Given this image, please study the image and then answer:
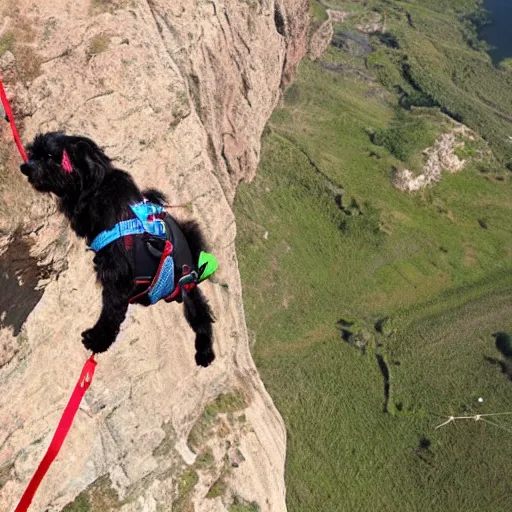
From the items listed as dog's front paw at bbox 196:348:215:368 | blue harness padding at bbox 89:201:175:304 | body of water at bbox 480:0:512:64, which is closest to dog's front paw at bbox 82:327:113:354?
blue harness padding at bbox 89:201:175:304

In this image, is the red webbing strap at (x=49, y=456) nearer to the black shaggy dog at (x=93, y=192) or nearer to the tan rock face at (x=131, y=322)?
the black shaggy dog at (x=93, y=192)

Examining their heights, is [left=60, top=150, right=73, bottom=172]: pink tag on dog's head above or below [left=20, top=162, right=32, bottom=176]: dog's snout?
above

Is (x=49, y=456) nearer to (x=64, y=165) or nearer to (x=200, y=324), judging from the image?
(x=200, y=324)

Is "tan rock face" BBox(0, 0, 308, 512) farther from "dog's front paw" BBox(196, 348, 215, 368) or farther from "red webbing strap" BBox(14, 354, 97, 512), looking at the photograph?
"dog's front paw" BBox(196, 348, 215, 368)

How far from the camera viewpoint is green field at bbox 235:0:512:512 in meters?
20.8

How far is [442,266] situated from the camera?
29.5m

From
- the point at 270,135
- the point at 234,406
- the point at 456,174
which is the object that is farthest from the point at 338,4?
the point at 234,406

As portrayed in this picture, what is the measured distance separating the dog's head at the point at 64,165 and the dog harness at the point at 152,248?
0.46 metres

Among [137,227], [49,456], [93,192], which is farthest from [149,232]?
[49,456]

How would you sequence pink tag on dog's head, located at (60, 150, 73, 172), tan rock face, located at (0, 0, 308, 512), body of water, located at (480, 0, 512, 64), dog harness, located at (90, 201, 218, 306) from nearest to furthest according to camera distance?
pink tag on dog's head, located at (60, 150, 73, 172)
dog harness, located at (90, 201, 218, 306)
tan rock face, located at (0, 0, 308, 512)
body of water, located at (480, 0, 512, 64)

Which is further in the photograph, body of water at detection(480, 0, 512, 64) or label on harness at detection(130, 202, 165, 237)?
body of water at detection(480, 0, 512, 64)

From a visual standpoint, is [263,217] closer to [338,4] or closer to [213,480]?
[213,480]

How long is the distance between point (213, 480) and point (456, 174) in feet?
95.4

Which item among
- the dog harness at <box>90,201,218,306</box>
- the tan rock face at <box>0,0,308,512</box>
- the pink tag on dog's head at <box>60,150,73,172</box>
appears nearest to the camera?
the pink tag on dog's head at <box>60,150,73,172</box>
